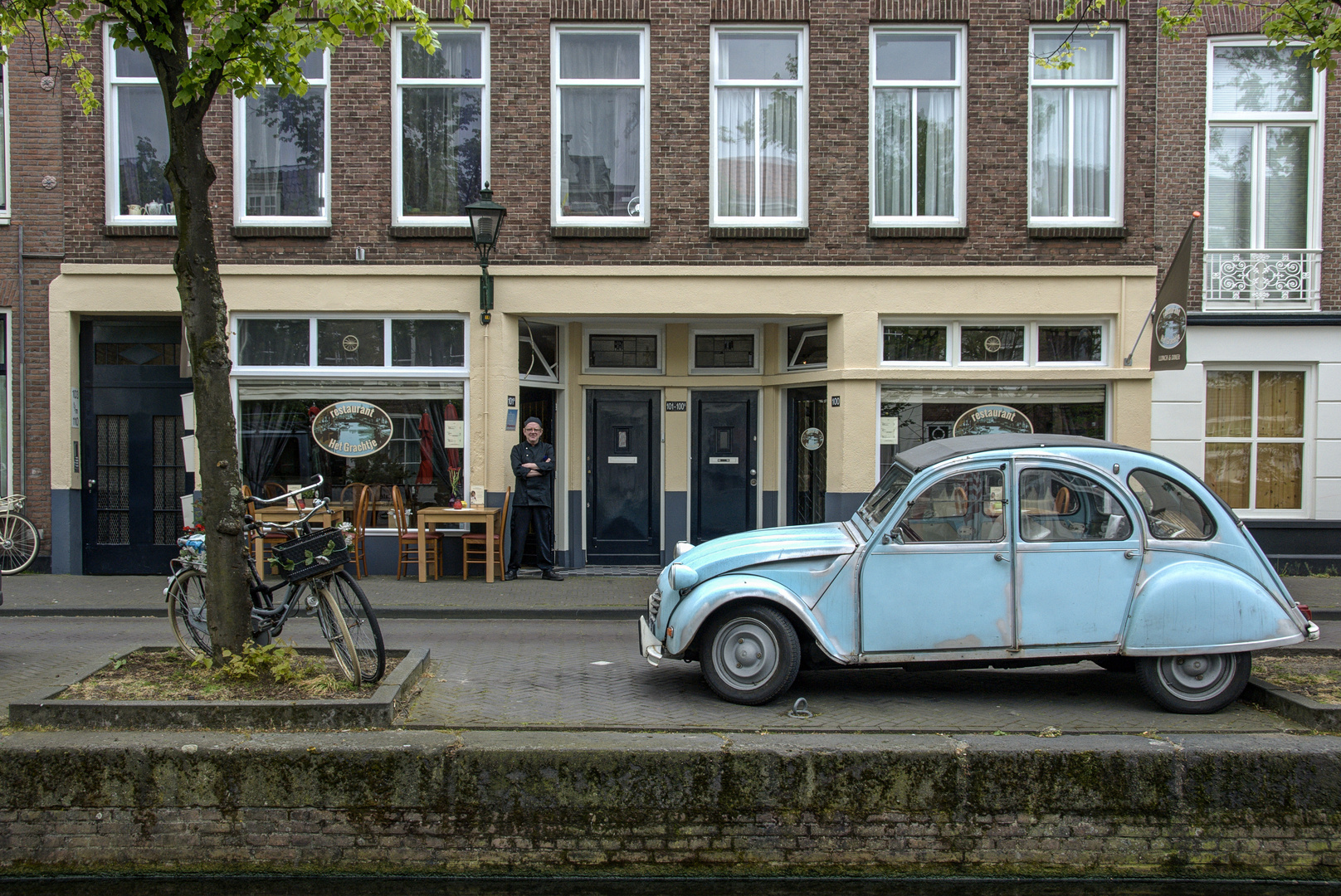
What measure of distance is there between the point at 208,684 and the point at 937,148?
10.4 meters

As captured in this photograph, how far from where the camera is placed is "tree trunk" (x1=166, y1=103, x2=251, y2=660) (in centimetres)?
621

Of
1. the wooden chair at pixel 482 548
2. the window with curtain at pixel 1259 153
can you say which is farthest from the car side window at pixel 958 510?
the window with curtain at pixel 1259 153

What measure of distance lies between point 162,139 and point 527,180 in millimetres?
4542

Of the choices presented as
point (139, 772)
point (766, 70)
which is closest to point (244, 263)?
point (766, 70)

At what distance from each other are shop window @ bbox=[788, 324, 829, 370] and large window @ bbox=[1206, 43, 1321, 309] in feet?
15.5

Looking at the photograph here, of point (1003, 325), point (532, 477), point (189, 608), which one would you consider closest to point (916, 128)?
point (1003, 325)

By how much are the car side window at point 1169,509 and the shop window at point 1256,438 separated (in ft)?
25.6

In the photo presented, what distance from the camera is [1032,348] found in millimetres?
12836

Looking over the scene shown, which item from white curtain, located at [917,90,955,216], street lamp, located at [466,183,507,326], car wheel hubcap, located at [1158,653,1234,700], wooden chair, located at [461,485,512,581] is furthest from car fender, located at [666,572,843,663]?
white curtain, located at [917,90,955,216]

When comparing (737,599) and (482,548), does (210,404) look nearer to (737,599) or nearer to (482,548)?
(737,599)

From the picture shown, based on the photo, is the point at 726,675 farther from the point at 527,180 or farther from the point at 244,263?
the point at 244,263

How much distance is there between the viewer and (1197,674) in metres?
6.16

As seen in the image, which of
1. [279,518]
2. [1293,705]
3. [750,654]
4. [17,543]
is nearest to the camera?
[1293,705]

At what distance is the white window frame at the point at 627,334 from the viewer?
13719 millimetres
